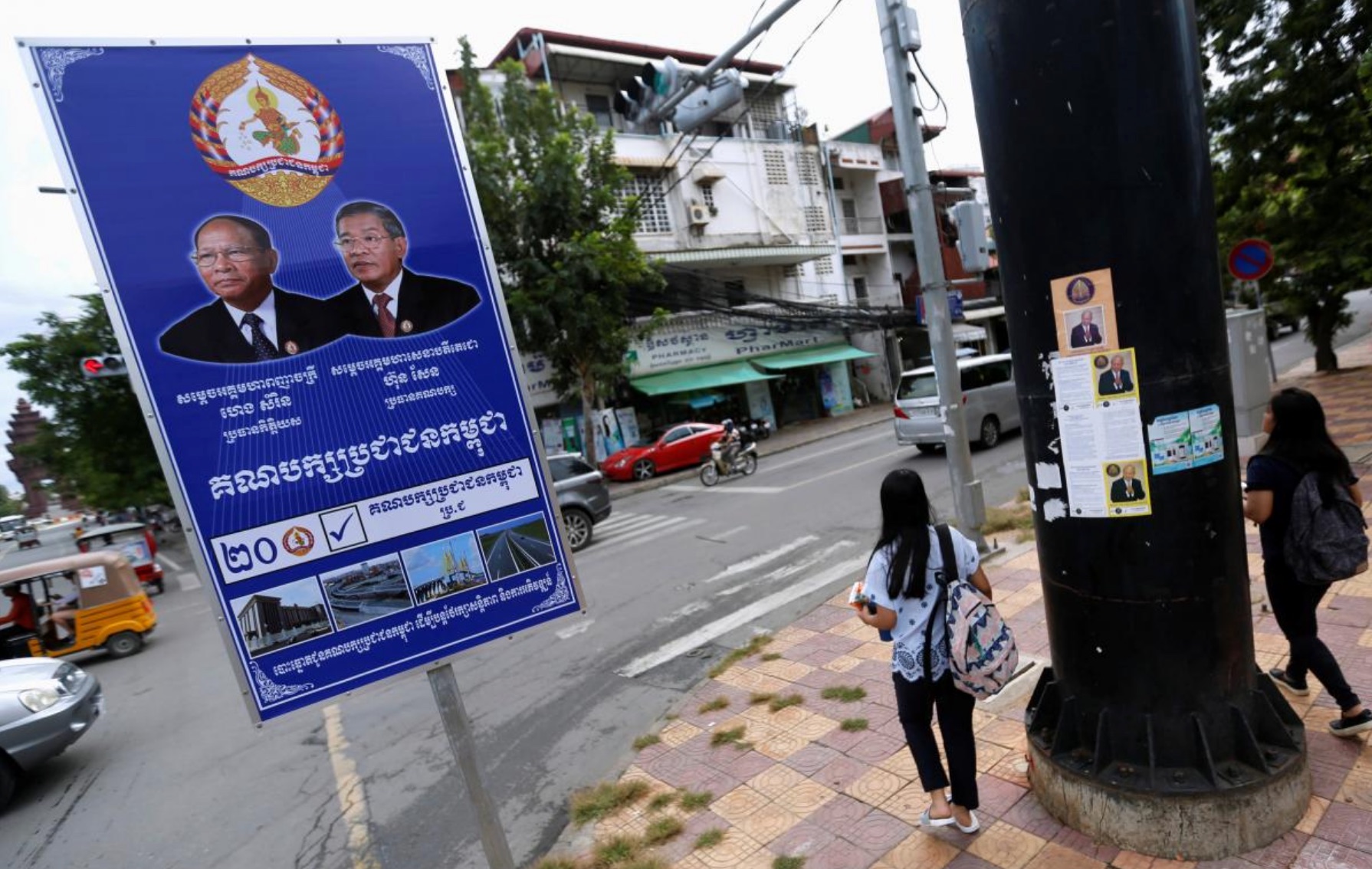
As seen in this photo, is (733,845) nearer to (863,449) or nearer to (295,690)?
(295,690)

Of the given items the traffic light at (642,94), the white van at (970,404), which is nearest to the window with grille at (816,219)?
the traffic light at (642,94)

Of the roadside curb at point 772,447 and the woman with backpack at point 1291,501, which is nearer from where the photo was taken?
the woman with backpack at point 1291,501

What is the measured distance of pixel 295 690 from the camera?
2.32 meters

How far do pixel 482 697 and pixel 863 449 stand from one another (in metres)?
11.8

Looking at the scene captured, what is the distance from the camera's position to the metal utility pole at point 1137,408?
238 centimetres

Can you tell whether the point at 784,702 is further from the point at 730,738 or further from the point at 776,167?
the point at 776,167

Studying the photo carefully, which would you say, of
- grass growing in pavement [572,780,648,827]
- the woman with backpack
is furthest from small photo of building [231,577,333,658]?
the woman with backpack

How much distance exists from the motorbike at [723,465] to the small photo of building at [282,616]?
1282 centimetres

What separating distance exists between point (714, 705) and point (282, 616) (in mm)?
3045

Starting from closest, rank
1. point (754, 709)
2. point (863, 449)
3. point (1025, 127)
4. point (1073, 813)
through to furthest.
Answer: point (1025, 127), point (1073, 813), point (754, 709), point (863, 449)

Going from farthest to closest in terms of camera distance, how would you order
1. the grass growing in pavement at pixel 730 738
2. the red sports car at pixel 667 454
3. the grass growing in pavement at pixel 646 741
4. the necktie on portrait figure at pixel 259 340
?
the red sports car at pixel 667 454
the grass growing in pavement at pixel 646 741
the grass growing in pavement at pixel 730 738
the necktie on portrait figure at pixel 259 340

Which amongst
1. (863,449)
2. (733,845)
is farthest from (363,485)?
(863,449)

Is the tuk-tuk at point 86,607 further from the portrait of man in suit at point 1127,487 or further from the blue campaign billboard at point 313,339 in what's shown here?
the portrait of man in suit at point 1127,487

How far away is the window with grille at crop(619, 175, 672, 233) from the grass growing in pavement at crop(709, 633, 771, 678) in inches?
683
